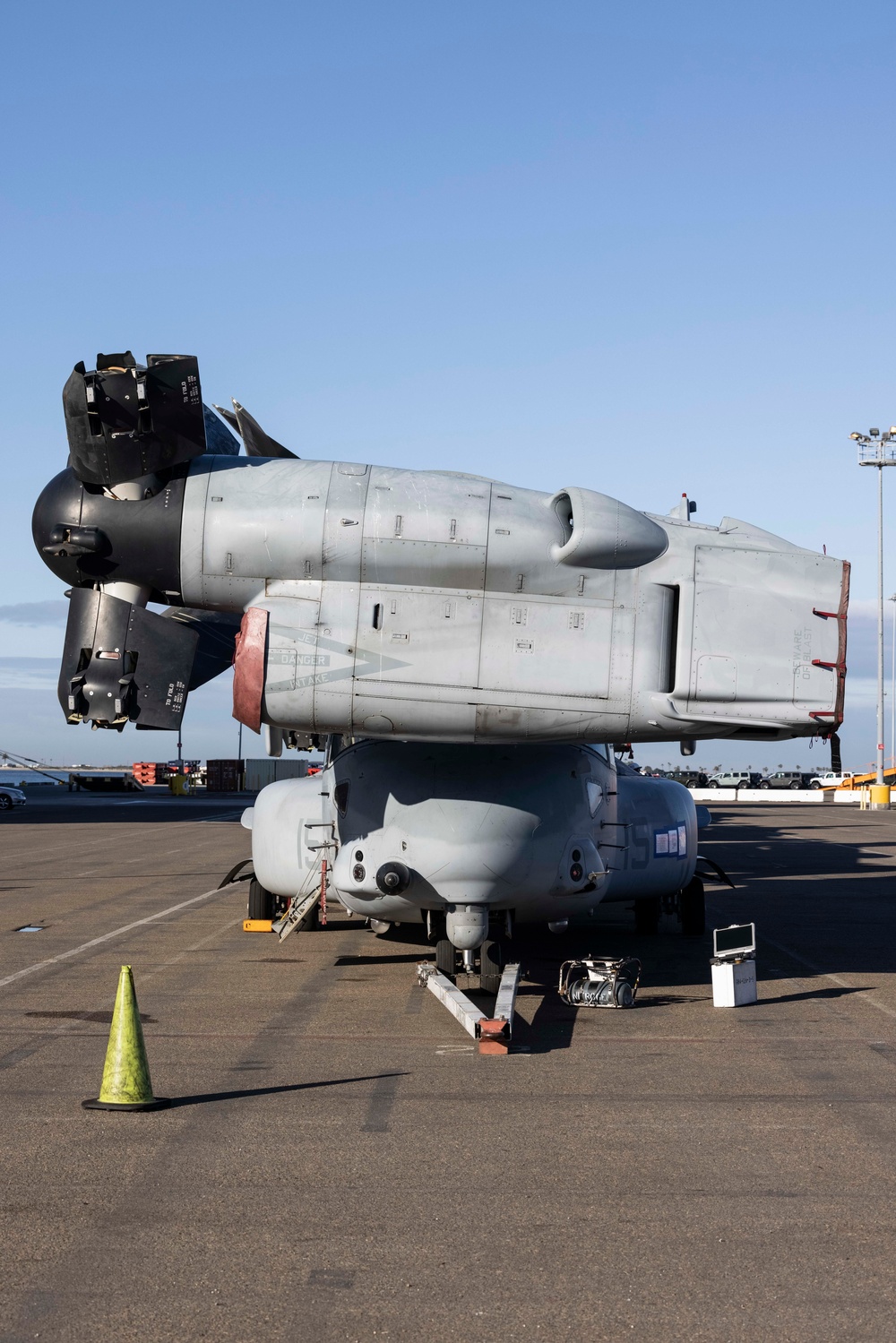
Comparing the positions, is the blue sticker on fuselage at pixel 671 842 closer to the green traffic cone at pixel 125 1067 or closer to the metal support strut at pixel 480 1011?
the metal support strut at pixel 480 1011

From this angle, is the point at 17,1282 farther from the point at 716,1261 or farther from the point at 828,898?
the point at 828,898

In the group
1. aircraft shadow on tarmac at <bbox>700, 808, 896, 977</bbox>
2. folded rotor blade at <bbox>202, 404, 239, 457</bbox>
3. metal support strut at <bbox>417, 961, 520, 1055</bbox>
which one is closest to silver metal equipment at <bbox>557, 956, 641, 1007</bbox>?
metal support strut at <bbox>417, 961, 520, 1055</bbox>

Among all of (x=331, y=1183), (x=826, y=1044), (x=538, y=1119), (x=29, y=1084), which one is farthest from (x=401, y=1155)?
(x=826, y=1044)

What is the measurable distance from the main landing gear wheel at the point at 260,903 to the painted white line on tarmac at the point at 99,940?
1712 millimetres

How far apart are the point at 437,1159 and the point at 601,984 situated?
4.91 m

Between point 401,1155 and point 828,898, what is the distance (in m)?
16.2

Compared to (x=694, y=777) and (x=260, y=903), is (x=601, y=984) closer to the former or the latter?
(x=260, y=903)

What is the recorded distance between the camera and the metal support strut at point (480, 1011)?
9555mm

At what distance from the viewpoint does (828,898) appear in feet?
71.1

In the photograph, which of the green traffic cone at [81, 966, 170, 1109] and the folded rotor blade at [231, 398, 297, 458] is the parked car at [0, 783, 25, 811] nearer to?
the folded rotor blade at [231, 398, 297, 458]

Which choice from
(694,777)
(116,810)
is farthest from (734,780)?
(116,810)

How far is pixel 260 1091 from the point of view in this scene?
8398 mm

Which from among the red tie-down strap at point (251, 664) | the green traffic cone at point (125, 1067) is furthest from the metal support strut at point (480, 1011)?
the red tie-down strap at point (251, 664)

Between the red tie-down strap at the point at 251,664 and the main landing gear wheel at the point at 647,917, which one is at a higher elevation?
the red tie-down strap at the point at 251,664
